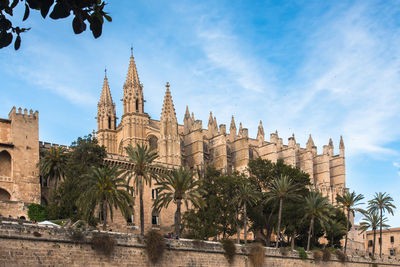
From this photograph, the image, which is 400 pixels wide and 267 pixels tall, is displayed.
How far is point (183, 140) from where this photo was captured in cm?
8012

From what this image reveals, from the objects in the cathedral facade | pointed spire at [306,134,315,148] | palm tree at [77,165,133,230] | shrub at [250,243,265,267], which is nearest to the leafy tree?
palm tree at [77,165,133,230]

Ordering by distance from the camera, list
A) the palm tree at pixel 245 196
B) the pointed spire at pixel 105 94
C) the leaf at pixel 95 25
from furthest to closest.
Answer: the pointed spire at pixel 105 94 < the palm tree at pixel 245 196 < the leaf at pixel 95 25

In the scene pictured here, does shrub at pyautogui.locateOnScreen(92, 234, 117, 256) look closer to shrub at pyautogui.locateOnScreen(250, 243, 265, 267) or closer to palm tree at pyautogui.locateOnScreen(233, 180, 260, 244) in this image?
shrub at pyautogui.locateOnScreen(250, 243, 265, 267)

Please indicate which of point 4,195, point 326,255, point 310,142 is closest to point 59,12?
point 326,255

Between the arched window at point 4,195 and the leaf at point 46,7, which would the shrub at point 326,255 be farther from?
the leaf at point 46,7

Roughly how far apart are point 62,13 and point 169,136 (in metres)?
63.0

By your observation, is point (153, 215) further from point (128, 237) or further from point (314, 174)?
point (314, 174)

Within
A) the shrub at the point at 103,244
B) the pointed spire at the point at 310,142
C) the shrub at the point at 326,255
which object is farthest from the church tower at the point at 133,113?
the shrub at the point at 103,244

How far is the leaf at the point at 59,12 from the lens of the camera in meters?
6.78

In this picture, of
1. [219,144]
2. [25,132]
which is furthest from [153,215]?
[219,144]

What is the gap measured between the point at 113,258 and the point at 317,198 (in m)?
24.5

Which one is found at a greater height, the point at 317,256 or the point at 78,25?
the point at 78,25

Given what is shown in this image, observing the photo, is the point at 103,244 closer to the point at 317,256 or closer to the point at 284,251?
the point at 284,251

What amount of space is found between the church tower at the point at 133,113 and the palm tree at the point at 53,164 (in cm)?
1876
